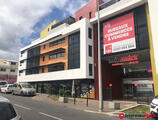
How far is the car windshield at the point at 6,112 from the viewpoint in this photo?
3.20 m

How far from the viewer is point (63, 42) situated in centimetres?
2955

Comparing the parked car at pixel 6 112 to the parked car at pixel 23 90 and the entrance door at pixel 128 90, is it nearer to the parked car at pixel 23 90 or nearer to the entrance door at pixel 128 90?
the parked car at pixel 23 90

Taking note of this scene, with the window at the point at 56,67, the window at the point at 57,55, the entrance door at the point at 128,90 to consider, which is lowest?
the entrance door at the point at 128,90

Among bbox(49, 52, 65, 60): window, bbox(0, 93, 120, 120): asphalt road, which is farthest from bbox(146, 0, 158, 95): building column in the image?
bbox(49, 52, 65, 60): window

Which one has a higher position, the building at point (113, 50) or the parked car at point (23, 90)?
the building at point (113, 50)

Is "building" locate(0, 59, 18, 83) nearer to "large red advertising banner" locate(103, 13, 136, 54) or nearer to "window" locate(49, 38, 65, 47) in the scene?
"window" locate(49, 38, 65, 47)

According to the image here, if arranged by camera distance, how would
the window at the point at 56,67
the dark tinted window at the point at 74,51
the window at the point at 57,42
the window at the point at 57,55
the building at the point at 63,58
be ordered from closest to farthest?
the building at the point at 63,58 < the dark tinted window at the point at 74,51 < the window at the point at 56,67 < the window at the point at 57,55 < the window at the point at 57,42

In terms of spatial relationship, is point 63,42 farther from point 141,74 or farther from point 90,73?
point 141,74

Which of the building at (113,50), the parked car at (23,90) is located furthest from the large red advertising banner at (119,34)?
the parked car at (23,90)

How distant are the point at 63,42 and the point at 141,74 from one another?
1762cm

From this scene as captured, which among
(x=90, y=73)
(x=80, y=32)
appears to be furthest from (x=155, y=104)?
(x=80, y=32)

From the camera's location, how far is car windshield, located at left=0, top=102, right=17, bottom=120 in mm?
3195

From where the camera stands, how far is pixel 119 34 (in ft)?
67.7

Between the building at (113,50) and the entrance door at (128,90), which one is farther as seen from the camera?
the entrance door at (128,90)
